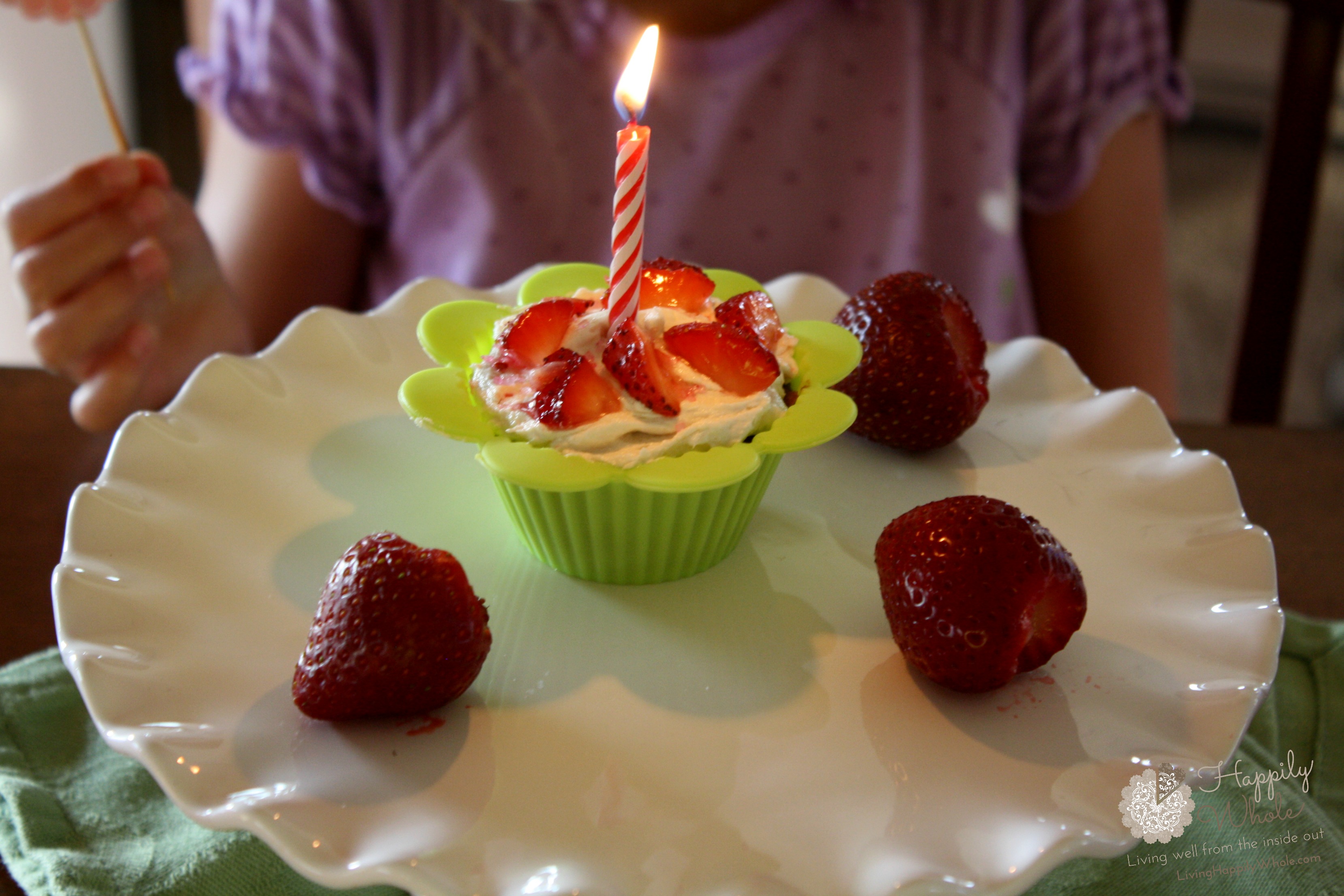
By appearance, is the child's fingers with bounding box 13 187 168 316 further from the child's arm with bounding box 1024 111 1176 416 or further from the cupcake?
the child's arm with bounding box 1024 111 1176 416

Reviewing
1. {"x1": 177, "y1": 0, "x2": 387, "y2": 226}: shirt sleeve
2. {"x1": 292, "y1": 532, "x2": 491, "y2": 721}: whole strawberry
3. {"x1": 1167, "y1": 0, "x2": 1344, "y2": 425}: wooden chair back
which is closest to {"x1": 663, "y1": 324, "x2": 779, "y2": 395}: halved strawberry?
{"x1": 292, "y1": 532, "x2": 491, "y2": 721}: whole strawberry

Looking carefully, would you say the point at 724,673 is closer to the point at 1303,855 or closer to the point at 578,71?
the point at 1303,855

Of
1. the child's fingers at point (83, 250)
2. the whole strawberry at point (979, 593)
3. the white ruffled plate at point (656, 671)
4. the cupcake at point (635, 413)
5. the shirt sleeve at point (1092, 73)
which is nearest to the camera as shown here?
the white ruffled plate at point (656, 671)

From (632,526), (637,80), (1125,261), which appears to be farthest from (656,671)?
(1125,261)

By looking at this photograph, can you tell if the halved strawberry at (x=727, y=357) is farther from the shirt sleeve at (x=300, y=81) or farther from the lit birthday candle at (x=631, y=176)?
the shirt sleeve at (x=300, y=81)

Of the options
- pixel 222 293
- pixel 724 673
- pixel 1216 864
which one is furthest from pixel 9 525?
pixel 1216 864

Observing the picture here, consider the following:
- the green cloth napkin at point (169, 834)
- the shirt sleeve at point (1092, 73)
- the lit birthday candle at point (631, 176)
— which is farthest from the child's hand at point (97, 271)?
the shirt sleeve at point (1092, 73)
